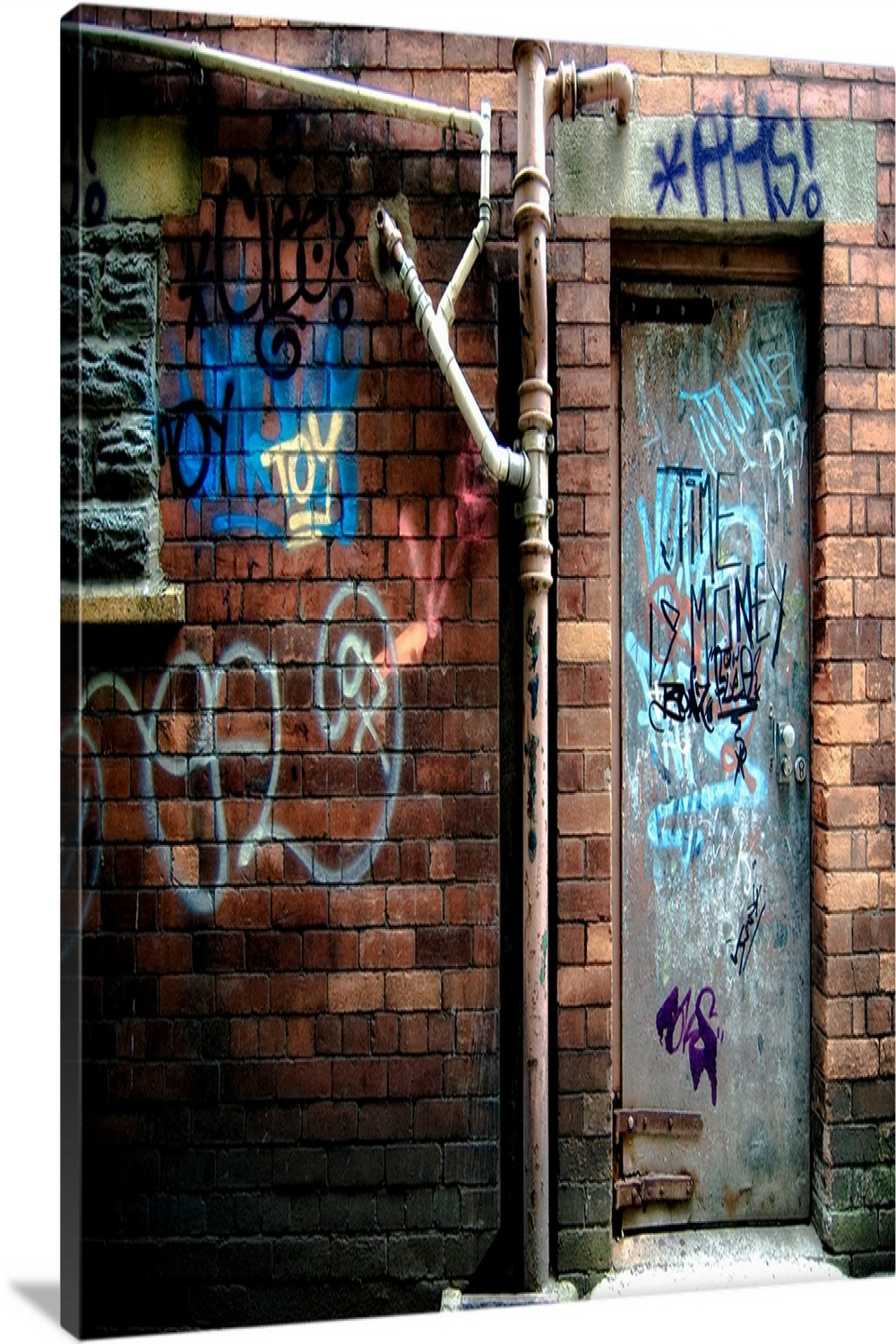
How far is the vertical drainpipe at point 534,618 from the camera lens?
210 centimetres

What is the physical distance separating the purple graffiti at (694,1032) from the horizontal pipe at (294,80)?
2.20 metres

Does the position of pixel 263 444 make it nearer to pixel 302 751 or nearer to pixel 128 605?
pixel 128 605

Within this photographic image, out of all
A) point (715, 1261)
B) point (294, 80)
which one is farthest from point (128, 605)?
point (715, 1261)

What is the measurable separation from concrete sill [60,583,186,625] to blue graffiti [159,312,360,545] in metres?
0.21

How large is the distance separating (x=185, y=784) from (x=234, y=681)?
27 cm

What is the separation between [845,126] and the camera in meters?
2.29

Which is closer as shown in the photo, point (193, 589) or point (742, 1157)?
point (193, 589)

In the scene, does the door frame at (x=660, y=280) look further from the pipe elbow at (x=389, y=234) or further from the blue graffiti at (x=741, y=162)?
the pipe elbow at (x=389, y=234)

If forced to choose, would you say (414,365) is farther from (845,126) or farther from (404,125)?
(845,126)

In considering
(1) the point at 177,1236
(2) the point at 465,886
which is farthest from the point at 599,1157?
(1) the point at 177,1236

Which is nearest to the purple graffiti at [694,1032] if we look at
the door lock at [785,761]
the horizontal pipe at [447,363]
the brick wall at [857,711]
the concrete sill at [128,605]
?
the brick wall at [857,711]

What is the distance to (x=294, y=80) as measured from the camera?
208 cm

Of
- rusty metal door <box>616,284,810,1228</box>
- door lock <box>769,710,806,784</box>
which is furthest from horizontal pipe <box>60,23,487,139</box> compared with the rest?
door lock <box>769,710,806,784</box>

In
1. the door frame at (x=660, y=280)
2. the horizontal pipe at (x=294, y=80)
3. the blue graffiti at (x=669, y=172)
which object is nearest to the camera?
the horizontal pipe at (x=294, y=80)
